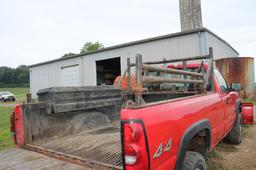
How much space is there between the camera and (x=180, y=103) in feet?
7.96

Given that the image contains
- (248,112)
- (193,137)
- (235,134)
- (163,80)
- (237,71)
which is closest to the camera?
(163,80)

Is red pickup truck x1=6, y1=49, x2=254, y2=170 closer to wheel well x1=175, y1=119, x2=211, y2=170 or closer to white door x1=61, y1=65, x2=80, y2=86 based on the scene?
wheel well x1=175, y1=119, x2=211, y2=170

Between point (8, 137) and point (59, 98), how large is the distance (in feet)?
14.8

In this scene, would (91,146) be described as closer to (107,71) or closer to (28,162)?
(28,162)

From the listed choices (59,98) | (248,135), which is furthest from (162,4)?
(59,98)

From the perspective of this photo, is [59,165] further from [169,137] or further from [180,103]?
[180,103]

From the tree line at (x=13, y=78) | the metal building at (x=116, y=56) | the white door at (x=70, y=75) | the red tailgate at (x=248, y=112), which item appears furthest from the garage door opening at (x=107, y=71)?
the tree line at (x=13, y=78)

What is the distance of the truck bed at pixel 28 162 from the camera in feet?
7.55

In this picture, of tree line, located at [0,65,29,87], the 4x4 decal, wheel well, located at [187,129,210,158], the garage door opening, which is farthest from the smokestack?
tree line, located at [0,65,29,87]

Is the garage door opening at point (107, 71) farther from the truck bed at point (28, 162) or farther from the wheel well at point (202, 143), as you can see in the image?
the truck bed at point (28, 162)

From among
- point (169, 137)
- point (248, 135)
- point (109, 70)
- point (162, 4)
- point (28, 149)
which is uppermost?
point (162, 4)

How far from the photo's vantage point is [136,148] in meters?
1.79

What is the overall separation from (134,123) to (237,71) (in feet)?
36.7

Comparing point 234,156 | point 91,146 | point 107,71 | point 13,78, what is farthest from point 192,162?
point 13,78
